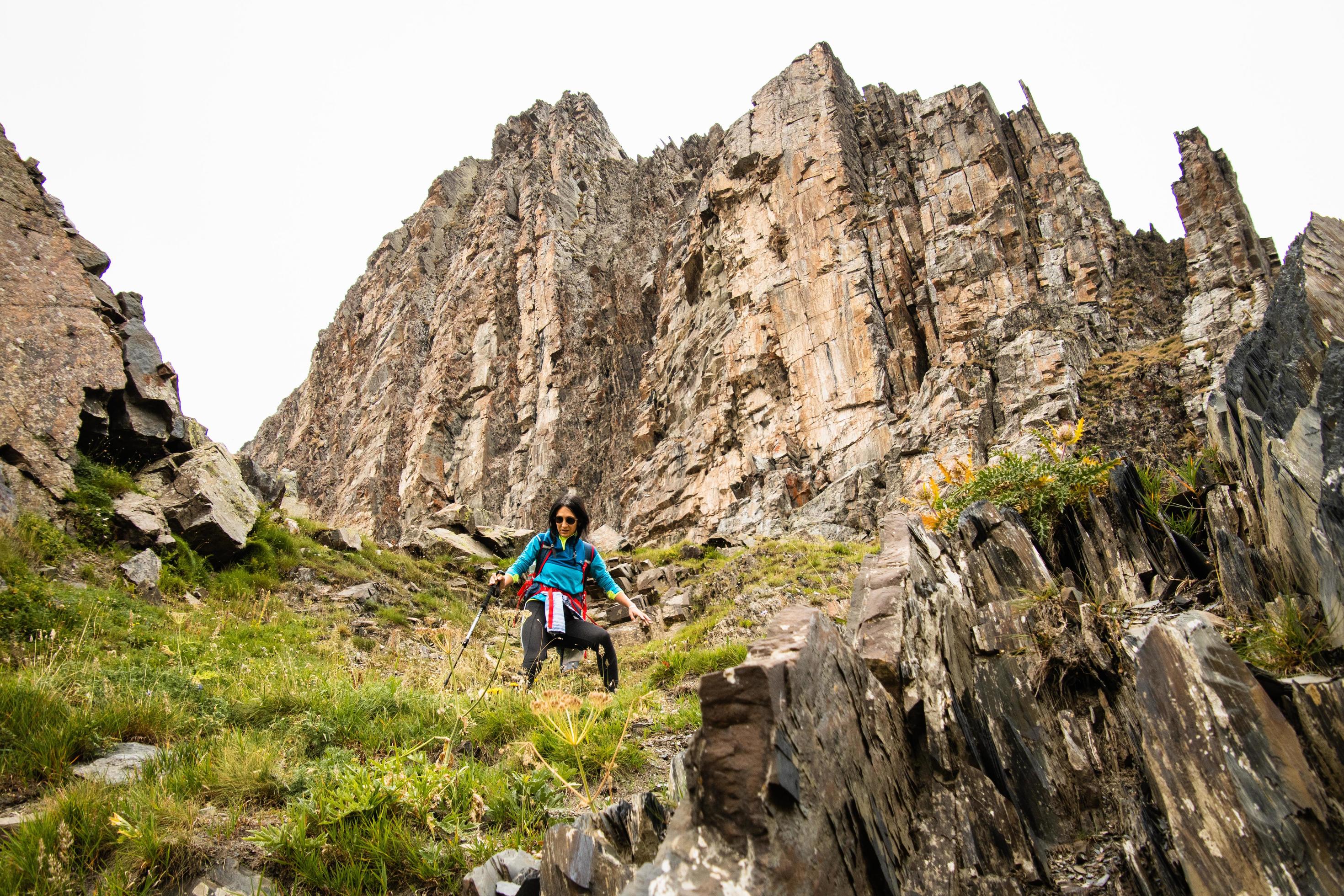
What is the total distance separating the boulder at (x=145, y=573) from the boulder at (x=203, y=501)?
996mm

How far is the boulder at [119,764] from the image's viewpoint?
3.01 meters

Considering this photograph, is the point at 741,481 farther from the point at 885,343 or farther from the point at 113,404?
the point at 113,404

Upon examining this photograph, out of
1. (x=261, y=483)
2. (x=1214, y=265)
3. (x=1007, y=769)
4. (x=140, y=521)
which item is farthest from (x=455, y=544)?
(x=1214, y=265)

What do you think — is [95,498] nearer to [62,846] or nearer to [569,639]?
[569,639]

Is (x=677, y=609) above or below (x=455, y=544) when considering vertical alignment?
below

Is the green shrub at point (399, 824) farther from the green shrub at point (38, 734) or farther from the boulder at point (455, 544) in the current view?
the boulder at point (455, 544)

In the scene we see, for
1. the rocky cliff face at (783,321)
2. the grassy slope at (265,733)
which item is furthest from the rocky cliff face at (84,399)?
the rocky cliff face at (783,321)

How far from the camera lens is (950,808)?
8.37 ft

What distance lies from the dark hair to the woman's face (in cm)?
2

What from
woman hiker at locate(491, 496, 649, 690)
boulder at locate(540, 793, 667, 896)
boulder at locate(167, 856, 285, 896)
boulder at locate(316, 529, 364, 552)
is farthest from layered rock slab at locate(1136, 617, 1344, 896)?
boulder at locate(316, 529, 364, 552)

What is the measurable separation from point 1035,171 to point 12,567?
122ft

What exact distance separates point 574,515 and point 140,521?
5.91 m

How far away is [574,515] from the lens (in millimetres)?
5734

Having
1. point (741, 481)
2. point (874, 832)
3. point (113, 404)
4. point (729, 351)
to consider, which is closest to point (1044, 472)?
point (874, 832)
